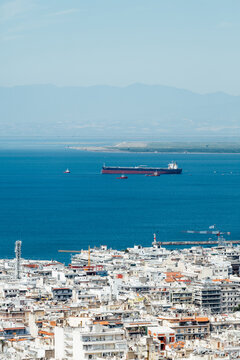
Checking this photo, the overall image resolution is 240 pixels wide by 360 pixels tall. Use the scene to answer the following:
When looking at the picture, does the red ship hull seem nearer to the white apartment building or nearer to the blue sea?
the blue sea

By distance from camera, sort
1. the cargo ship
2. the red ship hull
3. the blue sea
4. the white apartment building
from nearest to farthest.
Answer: the white apartment building, the blue sea, the cargo ship, the red ship hull

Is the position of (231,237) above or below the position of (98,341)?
above

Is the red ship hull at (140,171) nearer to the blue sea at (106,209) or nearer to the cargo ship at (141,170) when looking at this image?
the cargo ship at (141,170)

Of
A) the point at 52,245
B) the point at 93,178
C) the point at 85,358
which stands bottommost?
the point at 85,358

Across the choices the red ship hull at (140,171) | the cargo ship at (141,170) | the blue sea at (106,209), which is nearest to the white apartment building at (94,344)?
the blue sea at (106,209)

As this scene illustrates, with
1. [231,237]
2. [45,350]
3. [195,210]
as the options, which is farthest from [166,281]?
[195,210]

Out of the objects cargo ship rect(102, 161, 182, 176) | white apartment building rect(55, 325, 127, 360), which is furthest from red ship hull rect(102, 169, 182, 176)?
white apartment building rect(55, 325, 127, 360)

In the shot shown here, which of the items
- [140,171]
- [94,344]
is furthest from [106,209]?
[94,344]

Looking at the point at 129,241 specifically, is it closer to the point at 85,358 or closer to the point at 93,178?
the point at 85,358
